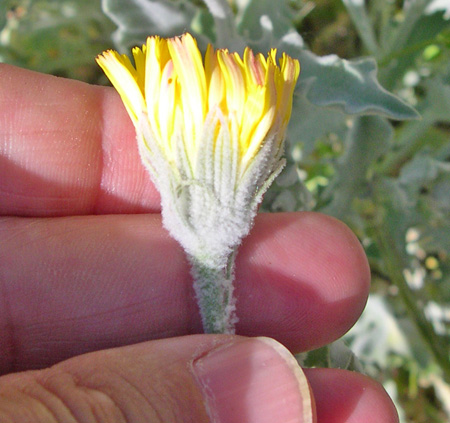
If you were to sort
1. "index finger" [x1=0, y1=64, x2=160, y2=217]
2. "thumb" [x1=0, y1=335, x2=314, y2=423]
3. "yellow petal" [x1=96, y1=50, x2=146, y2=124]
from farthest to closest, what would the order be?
"index finger" [x1=0, y1=64, x2=160, y2=217]
"yellow petal" [x1=96, y1=50, x2=146, y2=124]
"thumb" [x1=0, y1=335, x2=314, y2=423]

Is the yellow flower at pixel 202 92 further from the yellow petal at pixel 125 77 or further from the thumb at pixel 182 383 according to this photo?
the thumb at pixel 182 383

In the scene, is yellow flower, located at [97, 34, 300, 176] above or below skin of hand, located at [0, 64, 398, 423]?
above

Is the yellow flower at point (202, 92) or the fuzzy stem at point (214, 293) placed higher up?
the yellow flower at point (202, 92)

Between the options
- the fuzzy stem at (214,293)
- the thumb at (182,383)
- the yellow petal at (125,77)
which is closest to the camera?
the thumb at (182,383)

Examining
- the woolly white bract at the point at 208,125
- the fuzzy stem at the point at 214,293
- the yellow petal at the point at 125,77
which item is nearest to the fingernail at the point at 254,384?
the fuzzy stem at the point at 214,293

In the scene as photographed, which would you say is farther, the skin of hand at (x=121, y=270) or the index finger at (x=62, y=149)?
the index finger at (x=62, y=149)

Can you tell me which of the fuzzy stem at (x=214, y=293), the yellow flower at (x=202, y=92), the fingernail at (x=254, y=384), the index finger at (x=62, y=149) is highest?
the yellow flower at (x=202, y=92)

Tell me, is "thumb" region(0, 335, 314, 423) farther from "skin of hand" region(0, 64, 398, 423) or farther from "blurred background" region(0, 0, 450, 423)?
"blurred background" region(0, 0, 450, 423)

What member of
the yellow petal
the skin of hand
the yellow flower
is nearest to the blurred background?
the skin of hand
